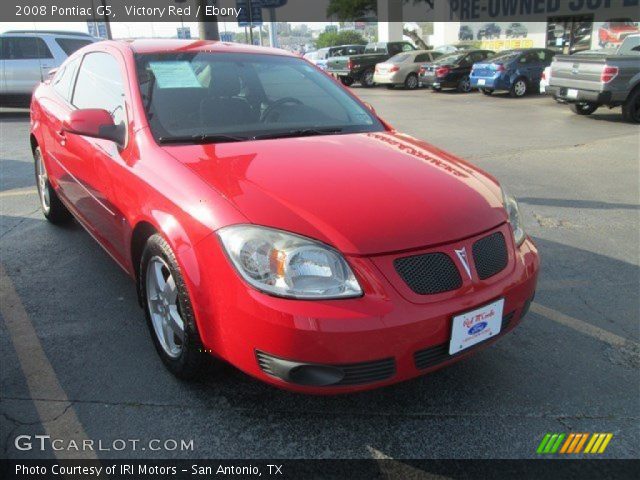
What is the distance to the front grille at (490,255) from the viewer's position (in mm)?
2326

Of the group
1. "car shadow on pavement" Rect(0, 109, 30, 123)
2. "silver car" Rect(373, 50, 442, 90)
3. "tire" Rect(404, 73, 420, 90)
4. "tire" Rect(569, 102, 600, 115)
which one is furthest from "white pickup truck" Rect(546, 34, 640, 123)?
"car shadow on pavement" Rect(0, 109, 30, 123)

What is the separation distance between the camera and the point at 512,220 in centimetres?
271

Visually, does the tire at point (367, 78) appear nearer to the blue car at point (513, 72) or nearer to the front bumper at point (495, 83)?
the blue car at point (513, 72)

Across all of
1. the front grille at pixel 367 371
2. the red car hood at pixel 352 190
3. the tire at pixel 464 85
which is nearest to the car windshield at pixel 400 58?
the tire at pixel 464 85

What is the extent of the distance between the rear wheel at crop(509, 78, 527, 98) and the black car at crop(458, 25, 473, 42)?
1872cm

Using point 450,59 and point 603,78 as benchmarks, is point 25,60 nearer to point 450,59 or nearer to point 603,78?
point 603,78

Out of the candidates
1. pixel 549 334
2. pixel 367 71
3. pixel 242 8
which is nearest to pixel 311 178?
pixel 549 334

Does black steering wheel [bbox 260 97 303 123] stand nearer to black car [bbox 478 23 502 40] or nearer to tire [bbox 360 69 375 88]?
tire [bbox 360 69 375 88]

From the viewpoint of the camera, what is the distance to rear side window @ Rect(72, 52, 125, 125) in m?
3.25

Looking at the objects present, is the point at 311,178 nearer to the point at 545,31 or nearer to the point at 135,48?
the point at 135,48

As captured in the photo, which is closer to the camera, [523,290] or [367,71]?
[523,290]

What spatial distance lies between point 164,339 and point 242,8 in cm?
1856

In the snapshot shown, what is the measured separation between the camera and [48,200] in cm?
497

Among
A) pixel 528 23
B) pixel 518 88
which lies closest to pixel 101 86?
pixel 518 88
